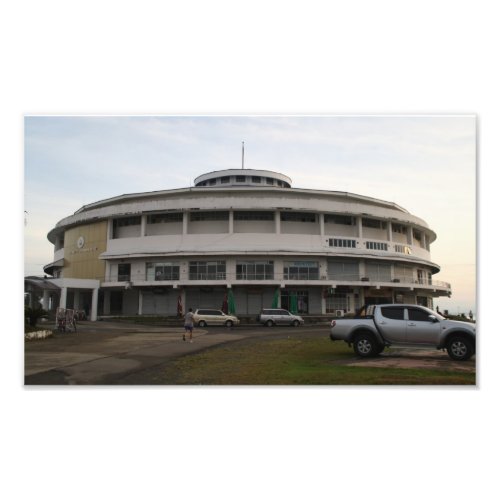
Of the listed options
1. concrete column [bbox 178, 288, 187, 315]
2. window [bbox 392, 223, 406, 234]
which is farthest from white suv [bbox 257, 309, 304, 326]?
window [bbox 392, 223, 406, 234]

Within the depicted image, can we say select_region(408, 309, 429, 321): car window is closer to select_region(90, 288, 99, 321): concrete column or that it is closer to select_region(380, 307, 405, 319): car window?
select_region(380, 307, 405, 319): car window

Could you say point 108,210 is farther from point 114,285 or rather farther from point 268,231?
point 268,231

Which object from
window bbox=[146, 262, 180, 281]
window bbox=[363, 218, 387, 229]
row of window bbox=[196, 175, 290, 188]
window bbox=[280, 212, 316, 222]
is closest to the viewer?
window bbox=[146, 262, 180, 281]

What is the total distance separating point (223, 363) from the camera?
1402 cm

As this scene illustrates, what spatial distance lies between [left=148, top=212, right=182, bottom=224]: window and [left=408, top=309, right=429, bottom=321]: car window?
81.2ft

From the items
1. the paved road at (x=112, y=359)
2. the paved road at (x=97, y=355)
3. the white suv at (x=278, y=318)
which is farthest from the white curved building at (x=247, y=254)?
the paved road at (x=112, y=359)

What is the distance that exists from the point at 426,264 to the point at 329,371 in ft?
90.0

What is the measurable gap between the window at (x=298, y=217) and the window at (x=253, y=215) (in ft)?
3.41

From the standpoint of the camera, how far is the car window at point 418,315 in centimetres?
1414

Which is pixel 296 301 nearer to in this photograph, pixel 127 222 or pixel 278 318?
pixel 278 318

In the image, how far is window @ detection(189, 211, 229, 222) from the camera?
1410 inches

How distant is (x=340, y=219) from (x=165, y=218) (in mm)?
13619

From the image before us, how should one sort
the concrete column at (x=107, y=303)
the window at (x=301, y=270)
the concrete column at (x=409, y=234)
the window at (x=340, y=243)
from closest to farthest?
the window at (x=301, y=270)
the window at (x=340, y=243)
the concrete column at (x=107, y=303)
the concrete column at (x=409, y=234)

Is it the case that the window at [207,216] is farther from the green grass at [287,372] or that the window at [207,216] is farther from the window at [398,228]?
the green grass at [287,372]
